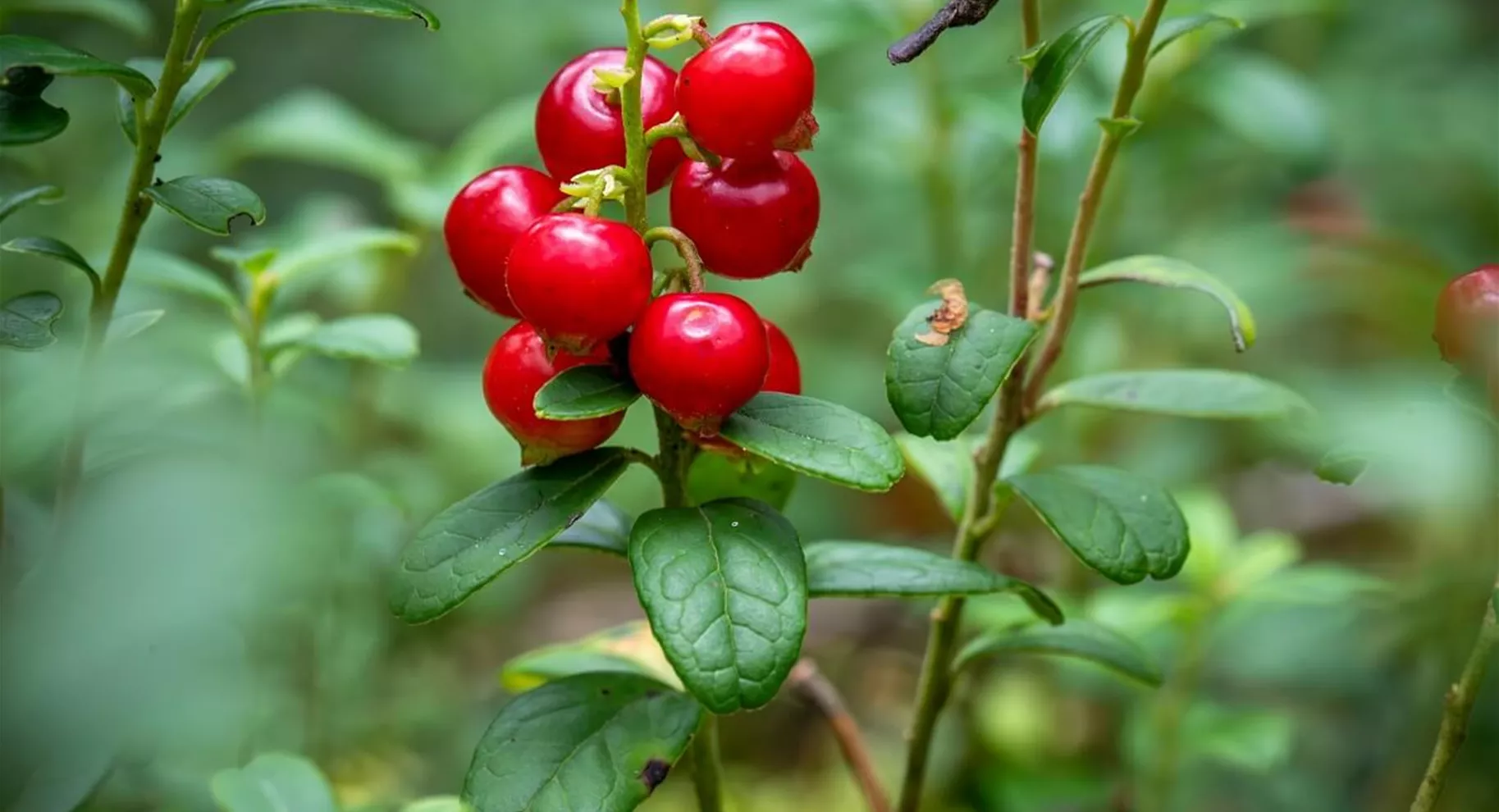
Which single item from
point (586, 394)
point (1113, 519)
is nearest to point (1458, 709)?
point (1113, 519)

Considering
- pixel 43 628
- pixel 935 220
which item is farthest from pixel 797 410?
pixel 935 220

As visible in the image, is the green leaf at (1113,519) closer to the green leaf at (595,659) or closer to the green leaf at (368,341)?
the green leaf at (595,659)

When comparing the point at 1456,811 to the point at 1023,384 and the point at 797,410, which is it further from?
the point at 797,410

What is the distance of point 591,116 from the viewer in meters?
0.84

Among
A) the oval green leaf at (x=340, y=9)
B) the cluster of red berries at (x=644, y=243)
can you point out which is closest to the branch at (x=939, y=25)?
the cluster of red berries at (x=644, y=243)

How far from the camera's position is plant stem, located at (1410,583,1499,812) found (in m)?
0.84

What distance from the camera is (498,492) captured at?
0.86 m

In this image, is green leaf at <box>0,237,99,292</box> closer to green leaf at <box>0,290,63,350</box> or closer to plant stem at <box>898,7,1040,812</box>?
green leaf at <box>0,290,63,350</box>

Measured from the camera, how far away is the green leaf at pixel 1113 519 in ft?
3.05

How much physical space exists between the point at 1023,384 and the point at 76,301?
3.49 feet

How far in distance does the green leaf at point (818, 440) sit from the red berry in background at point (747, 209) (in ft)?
0.31

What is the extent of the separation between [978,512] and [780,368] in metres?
0.27

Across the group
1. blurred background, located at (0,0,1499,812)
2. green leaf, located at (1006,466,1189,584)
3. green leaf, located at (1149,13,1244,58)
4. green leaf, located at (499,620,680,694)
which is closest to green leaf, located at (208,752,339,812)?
blurred background, located at (0,0,1499,812)

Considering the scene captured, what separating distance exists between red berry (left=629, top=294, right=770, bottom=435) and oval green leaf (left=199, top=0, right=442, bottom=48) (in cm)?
25
